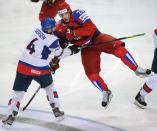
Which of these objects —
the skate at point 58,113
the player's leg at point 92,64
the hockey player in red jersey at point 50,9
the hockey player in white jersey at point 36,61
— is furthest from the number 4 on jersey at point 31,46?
the hockey player in red jersey at point 50,9

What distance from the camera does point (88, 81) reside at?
5.47 meters

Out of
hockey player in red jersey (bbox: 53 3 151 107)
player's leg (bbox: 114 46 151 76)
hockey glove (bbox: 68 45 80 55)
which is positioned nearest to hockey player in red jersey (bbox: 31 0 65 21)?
hockey player in red jersey (bbox: 53 3 151 107)

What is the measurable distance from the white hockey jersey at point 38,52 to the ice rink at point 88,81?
0.46m

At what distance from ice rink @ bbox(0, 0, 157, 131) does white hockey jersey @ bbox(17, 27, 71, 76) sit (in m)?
0.46

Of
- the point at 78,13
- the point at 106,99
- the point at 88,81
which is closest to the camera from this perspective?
the point at 106,99

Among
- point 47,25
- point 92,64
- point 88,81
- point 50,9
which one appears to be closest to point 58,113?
point 92,64

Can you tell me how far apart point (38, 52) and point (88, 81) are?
149 centimetres

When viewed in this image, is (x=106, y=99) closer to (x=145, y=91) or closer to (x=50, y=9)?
(x=145, y=91)

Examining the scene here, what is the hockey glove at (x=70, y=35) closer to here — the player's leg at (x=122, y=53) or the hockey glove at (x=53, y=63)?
the player's leg at (x=122, y=53)

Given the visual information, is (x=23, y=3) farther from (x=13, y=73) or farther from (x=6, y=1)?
(x=13, y=73)

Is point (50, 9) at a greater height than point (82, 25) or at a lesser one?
lesser

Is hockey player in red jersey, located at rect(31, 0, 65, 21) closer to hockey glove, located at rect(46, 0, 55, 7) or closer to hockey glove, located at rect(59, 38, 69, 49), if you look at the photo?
hockey glove, located at rect(46, 0, 55, 7)

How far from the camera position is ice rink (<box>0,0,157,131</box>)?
4246 mm

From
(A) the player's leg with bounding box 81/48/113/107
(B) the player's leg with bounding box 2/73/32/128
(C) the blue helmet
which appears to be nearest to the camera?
(C) the blue helmet
